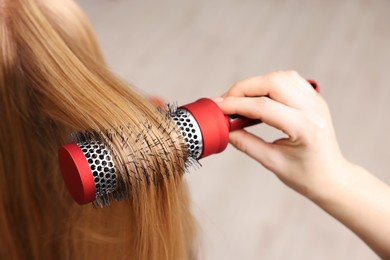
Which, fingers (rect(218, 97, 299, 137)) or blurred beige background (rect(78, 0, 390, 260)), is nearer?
fingers (rect(218, 97, 299, 137))

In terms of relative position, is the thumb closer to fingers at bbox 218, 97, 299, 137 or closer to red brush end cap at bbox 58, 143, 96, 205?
fingers at bbox 218, 97, 299, 137

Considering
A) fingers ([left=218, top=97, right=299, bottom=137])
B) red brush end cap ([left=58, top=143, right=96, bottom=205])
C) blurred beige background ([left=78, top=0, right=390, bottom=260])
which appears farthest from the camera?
blurred beige background ([left=78, top=0, right=390, bottom=260])

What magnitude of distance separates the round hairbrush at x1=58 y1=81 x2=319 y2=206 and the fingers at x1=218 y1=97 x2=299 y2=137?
0.20 ft

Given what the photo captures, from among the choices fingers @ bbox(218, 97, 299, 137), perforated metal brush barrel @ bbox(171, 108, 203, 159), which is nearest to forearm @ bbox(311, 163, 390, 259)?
fingers @ bbox(218, 97, 299, 137)

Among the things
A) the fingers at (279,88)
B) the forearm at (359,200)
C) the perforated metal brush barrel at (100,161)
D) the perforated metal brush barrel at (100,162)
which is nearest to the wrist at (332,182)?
the forearm at (359,200)

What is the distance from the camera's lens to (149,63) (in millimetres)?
1668

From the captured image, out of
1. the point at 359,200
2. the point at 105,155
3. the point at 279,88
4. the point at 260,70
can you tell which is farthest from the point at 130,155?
the point at 260,70

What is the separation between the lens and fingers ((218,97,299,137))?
616mm

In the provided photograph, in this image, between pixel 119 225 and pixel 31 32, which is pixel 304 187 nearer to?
pixel 119 225

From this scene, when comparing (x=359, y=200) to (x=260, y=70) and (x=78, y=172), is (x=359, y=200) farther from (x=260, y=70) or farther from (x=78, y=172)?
(x=260, y=70)

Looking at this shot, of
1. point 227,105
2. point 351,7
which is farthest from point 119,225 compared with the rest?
point 351,7

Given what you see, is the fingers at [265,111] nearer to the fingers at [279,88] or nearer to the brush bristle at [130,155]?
the fingers at [279,88]

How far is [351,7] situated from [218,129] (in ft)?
5.35

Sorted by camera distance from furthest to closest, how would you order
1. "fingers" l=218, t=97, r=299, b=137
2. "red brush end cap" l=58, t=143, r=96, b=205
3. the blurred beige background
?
the blurred beige background, "fingers" l=218, t=97, r=299, b=137, "red brush end cap" l=58, t=143, r=96, b=205
